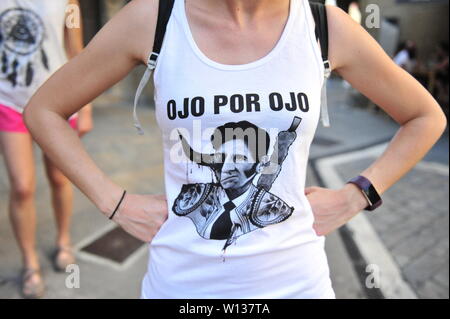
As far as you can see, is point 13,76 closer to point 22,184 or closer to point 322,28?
point 22,184

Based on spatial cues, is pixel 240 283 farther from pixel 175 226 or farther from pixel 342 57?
pixel 342 57

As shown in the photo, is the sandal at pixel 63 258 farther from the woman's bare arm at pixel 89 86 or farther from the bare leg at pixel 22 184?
the woman's bare arm at pixel 89 86

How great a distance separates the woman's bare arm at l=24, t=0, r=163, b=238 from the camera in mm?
1197

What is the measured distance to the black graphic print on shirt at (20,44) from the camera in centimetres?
247

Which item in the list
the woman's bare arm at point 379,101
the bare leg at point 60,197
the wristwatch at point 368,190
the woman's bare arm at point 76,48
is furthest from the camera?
the bare leg at point 60,197

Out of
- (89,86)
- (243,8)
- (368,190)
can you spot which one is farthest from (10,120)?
(368,190)

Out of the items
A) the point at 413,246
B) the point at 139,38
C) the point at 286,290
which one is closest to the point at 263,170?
the point at 286,290

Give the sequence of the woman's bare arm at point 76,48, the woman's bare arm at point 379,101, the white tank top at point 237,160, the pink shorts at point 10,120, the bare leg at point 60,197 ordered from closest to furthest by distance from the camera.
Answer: the white tank top at point 237,160
the woman's bare arm at point 379,101
the pink shorts at point 10,120
the woman's bare arm at point 76,48
the bare leg at point 60,197

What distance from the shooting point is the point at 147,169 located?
5.19 metres

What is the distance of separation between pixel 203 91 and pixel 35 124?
561 millimetres

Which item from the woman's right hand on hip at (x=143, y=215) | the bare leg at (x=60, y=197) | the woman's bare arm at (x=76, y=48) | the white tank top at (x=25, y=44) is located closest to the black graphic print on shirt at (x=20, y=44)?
the white tank top at (x=25, y=44)

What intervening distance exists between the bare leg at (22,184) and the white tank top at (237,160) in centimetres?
166

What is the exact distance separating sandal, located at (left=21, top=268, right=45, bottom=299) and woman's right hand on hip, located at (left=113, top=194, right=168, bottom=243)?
5.64 ft

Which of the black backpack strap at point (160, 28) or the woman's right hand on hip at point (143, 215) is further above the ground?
the black backpack strap at point (160, 28)
